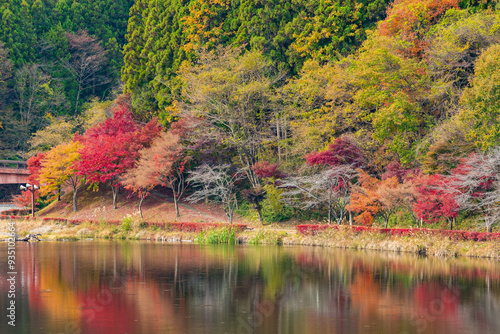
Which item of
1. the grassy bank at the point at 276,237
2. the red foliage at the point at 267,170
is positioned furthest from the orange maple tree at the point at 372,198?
the red foliage at the point at 267,170

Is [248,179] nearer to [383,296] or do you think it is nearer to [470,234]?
[470,234]

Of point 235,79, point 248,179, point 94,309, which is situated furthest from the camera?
point 248,179

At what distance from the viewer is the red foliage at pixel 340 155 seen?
1545 inches

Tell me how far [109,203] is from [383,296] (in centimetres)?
3763

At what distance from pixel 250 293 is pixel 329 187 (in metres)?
18.7

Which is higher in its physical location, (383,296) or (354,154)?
(354,154)

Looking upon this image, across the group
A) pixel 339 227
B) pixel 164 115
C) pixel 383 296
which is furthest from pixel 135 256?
pixel 164 115

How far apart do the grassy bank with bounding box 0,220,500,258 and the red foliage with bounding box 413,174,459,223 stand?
4.31ft

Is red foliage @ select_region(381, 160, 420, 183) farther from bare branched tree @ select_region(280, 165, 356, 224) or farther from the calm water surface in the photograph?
the calm water surface

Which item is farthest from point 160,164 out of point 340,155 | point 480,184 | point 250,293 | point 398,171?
point 250,293

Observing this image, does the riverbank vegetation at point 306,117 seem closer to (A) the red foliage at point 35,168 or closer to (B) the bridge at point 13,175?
(A) the red foliage at point 35,168

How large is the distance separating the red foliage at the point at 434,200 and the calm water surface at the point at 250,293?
3.29 m

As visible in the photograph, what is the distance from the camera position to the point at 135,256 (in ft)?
97.1

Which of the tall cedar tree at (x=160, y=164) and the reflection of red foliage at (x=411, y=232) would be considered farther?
the tall cedar tree at (x=160, y=164)
